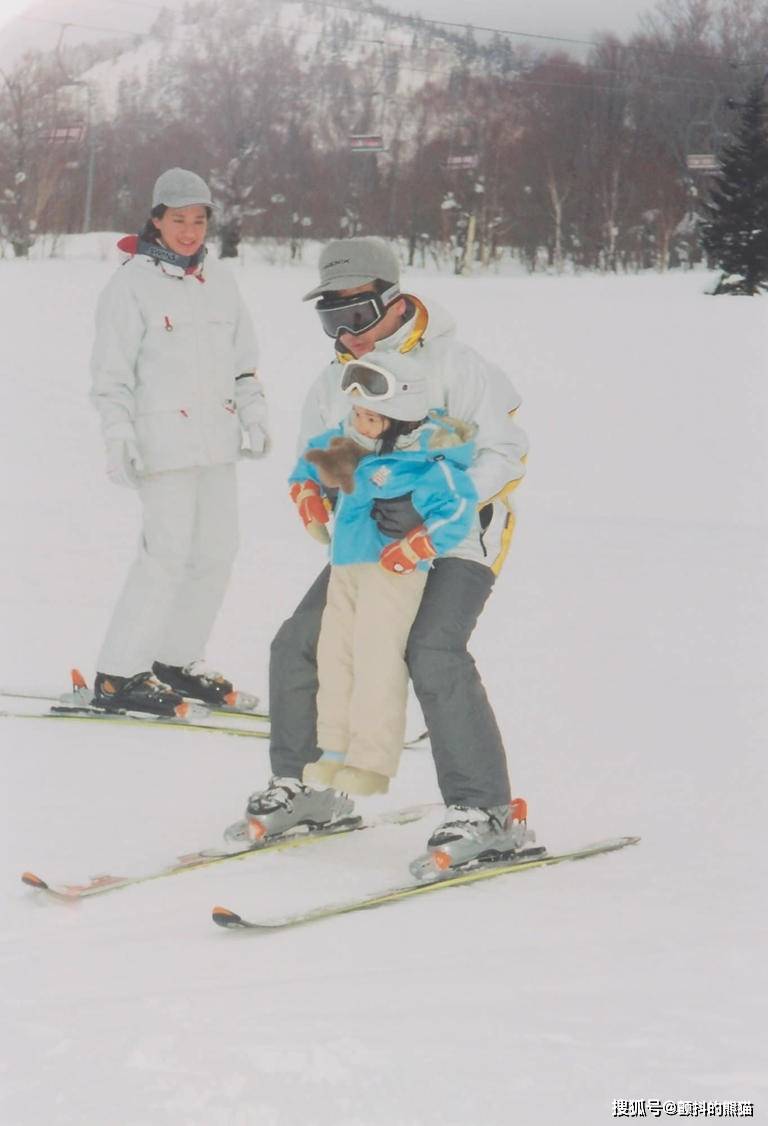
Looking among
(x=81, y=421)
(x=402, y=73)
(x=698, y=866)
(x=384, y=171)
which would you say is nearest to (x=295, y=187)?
(x=384, y=171)

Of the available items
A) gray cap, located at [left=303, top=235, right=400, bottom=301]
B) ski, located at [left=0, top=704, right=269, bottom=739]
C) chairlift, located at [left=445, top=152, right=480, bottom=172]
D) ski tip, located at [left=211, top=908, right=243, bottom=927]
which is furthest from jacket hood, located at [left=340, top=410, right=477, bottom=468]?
chairlift, located at [left=445, top=152, right=480, bottom=172]

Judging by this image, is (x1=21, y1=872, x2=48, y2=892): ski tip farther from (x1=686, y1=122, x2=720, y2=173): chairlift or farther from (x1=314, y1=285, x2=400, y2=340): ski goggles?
(x1=686, y1=122, x2=720, y2=173): chairlift

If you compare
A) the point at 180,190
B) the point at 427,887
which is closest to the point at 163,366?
the point at 180,190

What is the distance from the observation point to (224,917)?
2.81 m

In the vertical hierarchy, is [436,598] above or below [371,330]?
below

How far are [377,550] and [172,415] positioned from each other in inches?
72.2

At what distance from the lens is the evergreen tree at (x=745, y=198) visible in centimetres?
2330

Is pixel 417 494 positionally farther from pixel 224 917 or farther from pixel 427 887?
pixel 224 917

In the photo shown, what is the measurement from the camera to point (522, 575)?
25.7ft

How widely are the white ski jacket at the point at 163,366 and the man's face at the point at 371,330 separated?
1605mm

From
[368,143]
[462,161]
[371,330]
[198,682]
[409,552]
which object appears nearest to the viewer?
[409,552]

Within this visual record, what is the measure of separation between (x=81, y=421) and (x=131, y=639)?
7630 mm

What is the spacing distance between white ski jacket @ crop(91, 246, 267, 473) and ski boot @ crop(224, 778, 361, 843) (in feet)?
5.66

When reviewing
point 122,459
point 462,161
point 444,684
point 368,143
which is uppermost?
point 368,143
